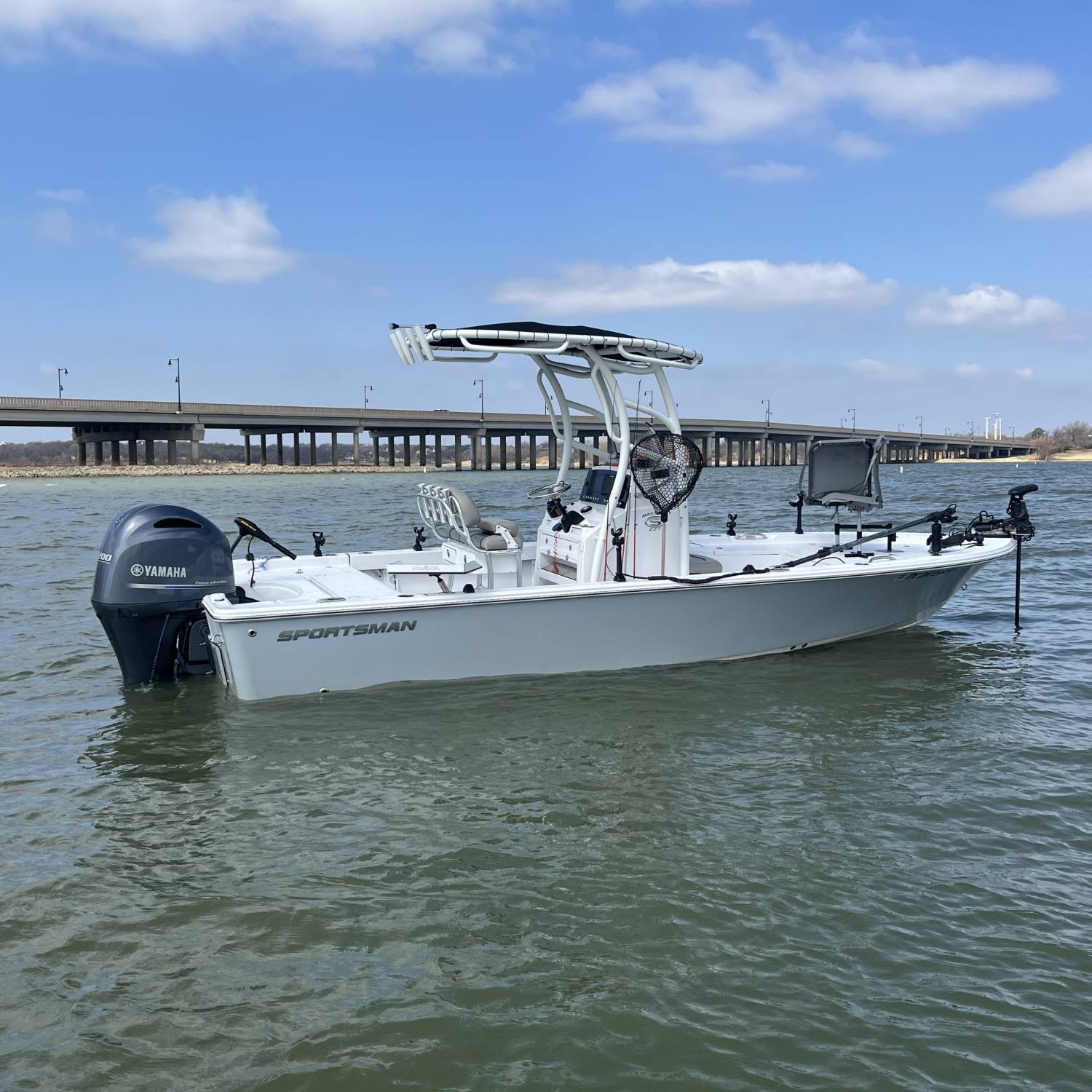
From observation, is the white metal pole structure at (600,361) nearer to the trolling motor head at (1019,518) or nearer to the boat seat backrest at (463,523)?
the boat seat backrest at (463,523)

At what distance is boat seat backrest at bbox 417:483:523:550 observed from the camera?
397 inches

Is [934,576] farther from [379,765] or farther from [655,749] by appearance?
[379,765]

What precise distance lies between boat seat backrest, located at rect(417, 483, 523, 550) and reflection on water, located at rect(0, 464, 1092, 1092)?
63.8 inches

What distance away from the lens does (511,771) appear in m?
7.15

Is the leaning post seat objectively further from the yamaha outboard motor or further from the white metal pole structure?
the yamaha outboard motor

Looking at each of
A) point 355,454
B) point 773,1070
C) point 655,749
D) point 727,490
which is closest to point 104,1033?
point 773,1070

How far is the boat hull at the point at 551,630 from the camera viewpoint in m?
8.43

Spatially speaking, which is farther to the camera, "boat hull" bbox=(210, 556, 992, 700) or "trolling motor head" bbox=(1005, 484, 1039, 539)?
"trolling motor head" bbox=(1005, 484, 1039, 539)

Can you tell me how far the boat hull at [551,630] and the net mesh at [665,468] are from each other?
93 cm

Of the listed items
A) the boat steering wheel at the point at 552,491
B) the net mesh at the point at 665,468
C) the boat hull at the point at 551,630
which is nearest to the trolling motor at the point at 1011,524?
the boat hull at the point at 551,630

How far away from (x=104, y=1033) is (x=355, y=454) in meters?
100

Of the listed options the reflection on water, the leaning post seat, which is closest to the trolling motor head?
the leaning post seat

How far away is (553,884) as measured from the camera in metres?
5.32

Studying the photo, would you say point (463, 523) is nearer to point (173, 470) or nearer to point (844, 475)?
point (844, 475)
